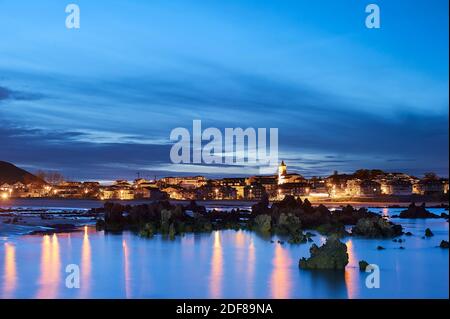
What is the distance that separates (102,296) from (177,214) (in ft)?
55.7

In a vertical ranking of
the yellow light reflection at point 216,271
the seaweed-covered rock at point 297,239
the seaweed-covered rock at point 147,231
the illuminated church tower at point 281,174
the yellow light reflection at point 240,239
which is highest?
the illuminated church tower at point 281,174

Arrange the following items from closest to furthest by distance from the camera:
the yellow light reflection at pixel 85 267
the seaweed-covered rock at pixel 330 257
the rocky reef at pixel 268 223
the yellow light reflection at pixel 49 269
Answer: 1. the yellow light reflection at pixel 49 269
2. the yellow light reflection at pixel 85 267
3. the seaweed-covered rock at pixel 330 257
4. the rocky reef at pixel 268 223

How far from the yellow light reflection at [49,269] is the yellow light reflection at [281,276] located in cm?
554

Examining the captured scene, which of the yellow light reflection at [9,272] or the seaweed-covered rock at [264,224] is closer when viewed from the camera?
the yellow light reflection at [9,272]

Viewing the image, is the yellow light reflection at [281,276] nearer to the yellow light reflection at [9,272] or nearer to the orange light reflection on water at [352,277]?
the orange light reflection on water at [352,277]

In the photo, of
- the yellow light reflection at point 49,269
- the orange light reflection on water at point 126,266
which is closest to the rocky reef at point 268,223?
the orange light reflection on water at point 126,266

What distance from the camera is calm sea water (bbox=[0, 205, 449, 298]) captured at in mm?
15250

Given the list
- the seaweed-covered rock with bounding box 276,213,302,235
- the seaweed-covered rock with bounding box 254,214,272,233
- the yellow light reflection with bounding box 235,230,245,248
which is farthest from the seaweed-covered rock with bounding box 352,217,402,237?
the yellow light reflection with bounding box 235,230,245,248

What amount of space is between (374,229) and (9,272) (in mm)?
16602

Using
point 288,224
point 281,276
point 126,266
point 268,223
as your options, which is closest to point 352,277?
point 281,276

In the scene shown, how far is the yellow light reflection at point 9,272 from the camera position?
48.7 ft

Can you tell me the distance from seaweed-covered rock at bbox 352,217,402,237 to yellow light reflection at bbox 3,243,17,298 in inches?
592
